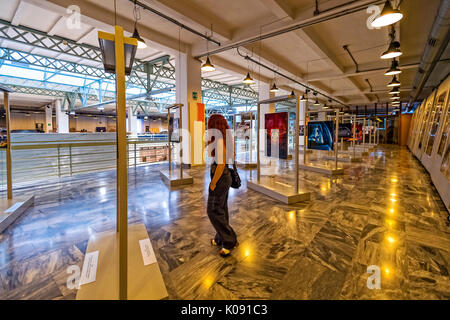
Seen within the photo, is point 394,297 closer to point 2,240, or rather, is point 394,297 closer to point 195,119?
point 2,240

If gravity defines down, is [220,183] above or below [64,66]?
below

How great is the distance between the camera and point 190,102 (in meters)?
7.63

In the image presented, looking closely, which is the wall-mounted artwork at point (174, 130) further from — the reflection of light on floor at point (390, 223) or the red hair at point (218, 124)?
the reflection of light on floor at point (390, 223)

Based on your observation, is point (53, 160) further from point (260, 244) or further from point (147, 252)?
point (260, 244)

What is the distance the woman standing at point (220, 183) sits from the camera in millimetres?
2158

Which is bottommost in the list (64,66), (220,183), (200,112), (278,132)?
(220,183)

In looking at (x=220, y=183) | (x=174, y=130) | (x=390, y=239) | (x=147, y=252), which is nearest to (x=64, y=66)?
(x=174, y=130)

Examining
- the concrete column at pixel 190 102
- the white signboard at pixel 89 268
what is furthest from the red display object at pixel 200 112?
the white signboard at pixel 89 268

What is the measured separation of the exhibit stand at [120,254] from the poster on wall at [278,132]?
10.2ft

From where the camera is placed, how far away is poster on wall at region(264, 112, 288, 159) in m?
4.29

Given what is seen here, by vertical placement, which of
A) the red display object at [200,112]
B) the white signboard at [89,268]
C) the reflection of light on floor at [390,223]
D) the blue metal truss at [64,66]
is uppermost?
the blue metal truss at [64,66]

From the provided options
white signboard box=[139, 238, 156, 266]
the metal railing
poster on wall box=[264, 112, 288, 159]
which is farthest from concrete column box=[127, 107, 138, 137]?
white signboard box=[139, 238, 156, 266]

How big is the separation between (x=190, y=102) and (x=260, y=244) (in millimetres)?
6286
